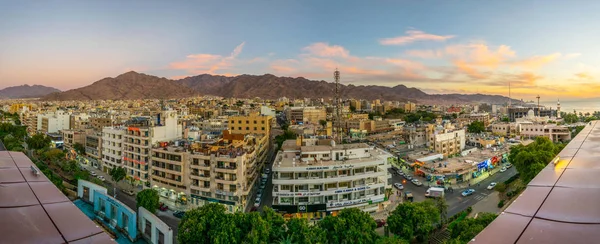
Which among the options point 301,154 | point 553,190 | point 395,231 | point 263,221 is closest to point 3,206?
point 553,190

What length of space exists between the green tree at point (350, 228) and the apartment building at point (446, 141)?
2456 cm

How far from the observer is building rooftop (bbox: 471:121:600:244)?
8.15 feet

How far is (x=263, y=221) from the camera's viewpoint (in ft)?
43.8

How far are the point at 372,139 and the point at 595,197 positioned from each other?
4678 cm

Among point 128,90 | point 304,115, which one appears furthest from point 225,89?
point 304,115

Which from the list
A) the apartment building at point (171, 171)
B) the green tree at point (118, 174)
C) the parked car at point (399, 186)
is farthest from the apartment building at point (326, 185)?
the green tree at point (118, 174)

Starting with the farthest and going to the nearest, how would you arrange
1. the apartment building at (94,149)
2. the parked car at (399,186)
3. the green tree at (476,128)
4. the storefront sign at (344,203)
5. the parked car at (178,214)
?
the green tree at (476,128) < the apartment building at (94,149) < the parked car at (399,186) < the parked car at (178,214) < the storefront sign at (344,203)

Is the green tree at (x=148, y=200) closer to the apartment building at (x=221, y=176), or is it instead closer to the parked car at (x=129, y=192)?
the apartment building at (x=221, y=176)

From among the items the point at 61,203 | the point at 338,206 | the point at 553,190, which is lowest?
the point at 338,206

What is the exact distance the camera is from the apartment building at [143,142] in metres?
25.0

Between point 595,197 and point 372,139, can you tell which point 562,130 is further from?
point 595,197

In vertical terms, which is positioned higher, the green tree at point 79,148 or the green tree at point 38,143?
the green tree at point 38,143

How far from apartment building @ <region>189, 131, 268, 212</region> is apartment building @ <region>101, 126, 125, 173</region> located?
445 inches

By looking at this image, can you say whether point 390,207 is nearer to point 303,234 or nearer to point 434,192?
point 434,192
